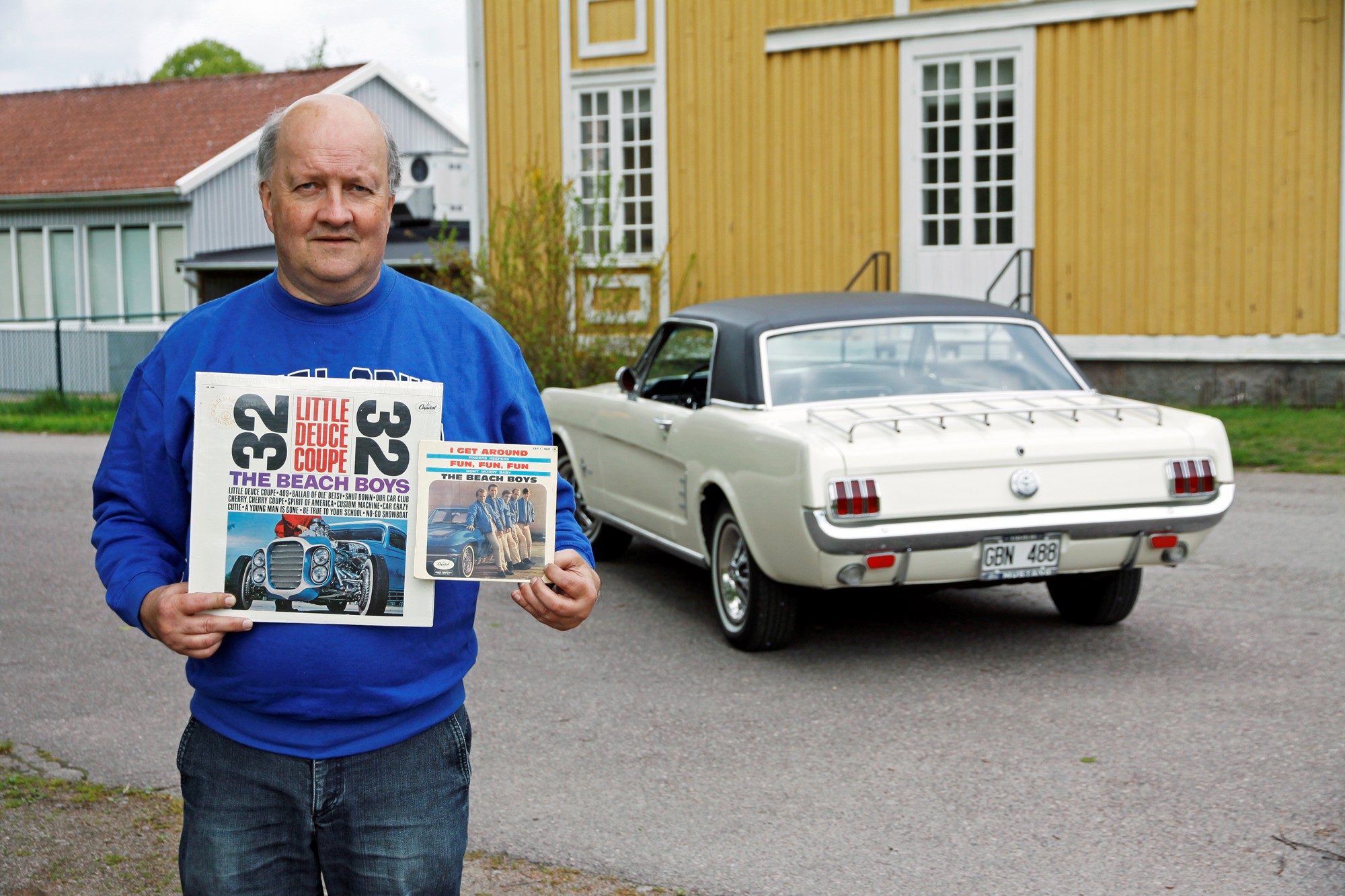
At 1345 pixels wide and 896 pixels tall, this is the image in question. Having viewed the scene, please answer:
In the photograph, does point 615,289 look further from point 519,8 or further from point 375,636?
point 375,636

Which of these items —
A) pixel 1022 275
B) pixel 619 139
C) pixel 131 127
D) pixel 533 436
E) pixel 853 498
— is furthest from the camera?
pixel 131 127

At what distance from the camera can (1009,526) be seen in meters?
5.83

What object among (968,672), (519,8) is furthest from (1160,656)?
(519,8)

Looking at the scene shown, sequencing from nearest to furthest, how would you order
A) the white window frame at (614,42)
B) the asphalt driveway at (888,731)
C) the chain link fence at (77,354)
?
the asphalt driveway at (888,731) < the white window frame at (614,42) < the chain link fence at (77,354)

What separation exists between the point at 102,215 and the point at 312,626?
29.0m

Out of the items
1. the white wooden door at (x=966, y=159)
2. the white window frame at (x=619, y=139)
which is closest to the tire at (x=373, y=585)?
the white wooden door at (x=966, y=159)

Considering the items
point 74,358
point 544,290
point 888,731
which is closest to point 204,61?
point 74,358

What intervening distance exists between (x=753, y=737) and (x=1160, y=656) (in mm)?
2110

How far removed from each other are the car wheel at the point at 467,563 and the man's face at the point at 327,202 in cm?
45

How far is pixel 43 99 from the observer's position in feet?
109

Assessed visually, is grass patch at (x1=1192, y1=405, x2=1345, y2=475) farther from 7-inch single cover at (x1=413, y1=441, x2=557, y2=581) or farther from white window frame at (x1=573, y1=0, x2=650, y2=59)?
7-inch single cover at (x1=413, y1=441, x2=557, y2=581)

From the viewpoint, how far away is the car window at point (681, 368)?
7496mm

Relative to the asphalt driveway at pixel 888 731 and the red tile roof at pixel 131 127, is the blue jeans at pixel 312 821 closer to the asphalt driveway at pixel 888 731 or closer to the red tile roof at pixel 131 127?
the asphalt driveway at pixel 888 731

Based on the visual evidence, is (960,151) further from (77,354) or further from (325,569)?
(77,354)
